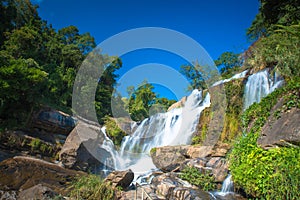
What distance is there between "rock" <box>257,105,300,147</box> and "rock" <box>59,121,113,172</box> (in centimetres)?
996

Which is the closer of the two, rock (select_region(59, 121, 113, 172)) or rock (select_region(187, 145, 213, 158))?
rock (select_region(187, 145, 213, 158))

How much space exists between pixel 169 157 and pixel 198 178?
10.1 feet

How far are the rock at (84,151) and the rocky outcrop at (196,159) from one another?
4121 millimetres

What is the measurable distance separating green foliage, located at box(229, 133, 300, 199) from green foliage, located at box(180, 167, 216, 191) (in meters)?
2.13

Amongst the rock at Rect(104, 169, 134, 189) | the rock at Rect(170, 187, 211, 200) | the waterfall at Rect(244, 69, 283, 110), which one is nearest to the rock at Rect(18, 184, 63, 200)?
the rock at Rect(104, 169, 134, 189)

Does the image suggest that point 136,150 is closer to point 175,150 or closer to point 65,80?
point 175,150

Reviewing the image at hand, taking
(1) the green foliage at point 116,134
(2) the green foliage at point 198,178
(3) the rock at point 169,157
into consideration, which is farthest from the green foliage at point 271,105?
(1) the green foliage at point 116,134

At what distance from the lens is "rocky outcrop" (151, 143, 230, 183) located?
7586mm

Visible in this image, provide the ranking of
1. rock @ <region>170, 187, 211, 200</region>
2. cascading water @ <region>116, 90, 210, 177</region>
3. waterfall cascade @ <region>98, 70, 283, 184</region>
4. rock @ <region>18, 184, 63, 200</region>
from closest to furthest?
rock @ <region>18, 184, 63, 200</region> → rock @ <region>170, 187, 211, 200</region> → waterfall cascade @ <region>98, 70, 283, 184</region> → cascading water @ <region>116, 90, 210, 177</region>

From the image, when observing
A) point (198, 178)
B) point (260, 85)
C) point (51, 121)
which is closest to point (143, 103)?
Result: point (51, 121)

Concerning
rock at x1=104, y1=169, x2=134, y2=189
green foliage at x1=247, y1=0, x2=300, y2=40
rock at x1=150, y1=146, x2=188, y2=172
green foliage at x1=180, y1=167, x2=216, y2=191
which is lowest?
rock at x1=104, y1=169, x2=134, y2=189

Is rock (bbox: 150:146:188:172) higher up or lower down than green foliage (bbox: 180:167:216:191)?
higher up

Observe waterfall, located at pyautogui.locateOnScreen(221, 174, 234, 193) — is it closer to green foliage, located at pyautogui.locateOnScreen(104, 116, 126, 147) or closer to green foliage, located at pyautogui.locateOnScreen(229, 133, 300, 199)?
green foliage, located at pyautogui.locateOnScreen(229, 133, 300, 199)

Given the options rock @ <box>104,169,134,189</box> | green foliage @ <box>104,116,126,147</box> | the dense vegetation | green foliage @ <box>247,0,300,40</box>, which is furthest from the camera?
green foliage @ <box>104,116,126,147</box>
